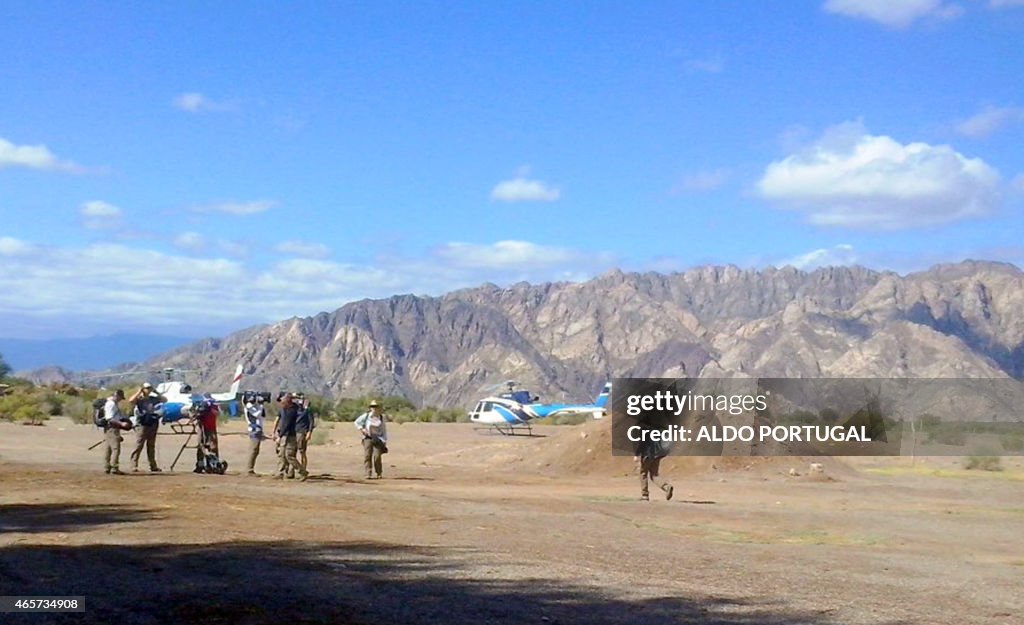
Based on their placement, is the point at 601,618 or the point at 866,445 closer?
the point at 601,618

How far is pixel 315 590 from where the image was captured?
11195 millimetres

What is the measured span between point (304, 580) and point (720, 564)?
17.3ft

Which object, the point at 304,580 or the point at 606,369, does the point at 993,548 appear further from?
the point at 606,369

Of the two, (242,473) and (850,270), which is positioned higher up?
(850,270)

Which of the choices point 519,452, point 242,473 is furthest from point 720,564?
point 519,452

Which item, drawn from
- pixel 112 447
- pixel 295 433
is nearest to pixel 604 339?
pixel 295 433

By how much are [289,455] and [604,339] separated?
13556cm

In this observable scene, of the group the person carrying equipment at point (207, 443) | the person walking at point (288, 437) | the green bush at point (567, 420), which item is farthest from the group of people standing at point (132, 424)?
the green bush at point (567, 420)

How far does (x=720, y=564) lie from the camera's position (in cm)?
1438

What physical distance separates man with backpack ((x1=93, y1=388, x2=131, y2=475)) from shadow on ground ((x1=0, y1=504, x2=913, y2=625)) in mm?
11129

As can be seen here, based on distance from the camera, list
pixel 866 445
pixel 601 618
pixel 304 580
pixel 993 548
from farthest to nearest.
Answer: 1. pixel 866 445
2. pixel 993 548
3. pixel 304 580
4. pixel 601 618

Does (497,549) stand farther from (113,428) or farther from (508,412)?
(508,412)

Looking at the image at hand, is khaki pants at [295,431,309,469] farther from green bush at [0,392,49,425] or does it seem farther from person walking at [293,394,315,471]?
green bush at [0,392,49,425]

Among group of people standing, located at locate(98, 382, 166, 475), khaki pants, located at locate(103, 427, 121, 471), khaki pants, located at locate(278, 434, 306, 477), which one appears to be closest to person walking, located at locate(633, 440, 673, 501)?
khaki pants, located at locate(278, 434, 306, 477)
